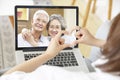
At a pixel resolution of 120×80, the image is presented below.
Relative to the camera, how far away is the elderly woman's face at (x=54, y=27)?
127cm

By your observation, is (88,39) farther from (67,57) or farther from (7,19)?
(7,19)

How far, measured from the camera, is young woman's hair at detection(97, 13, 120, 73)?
0.63m

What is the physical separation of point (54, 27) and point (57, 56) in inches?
5.6

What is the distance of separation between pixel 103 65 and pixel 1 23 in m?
0.67

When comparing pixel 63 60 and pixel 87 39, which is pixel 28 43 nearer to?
pixel 63 60

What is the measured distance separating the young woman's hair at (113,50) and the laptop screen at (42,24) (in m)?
0.59

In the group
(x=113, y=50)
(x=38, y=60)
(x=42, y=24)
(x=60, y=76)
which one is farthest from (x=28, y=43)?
(x=113, y=50)

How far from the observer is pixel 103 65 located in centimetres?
69

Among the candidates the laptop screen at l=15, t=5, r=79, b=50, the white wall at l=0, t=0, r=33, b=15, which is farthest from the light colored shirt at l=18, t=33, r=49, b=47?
the white wall at l=0, t=0, r=33, b=15

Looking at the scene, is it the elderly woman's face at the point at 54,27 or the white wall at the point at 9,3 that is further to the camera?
the white wall at the point at 9,3

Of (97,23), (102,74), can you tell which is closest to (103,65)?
(102,74)

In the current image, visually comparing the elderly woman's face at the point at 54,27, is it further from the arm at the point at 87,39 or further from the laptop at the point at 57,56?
the arm at the point at 87,39

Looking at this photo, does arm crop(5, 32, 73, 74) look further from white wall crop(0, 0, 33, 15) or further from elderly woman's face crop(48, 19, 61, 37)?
white wall crop(0, 0, 33, 15)

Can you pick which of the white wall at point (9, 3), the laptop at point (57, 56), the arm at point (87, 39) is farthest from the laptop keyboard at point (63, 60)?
the white wall at point (9, 3)
